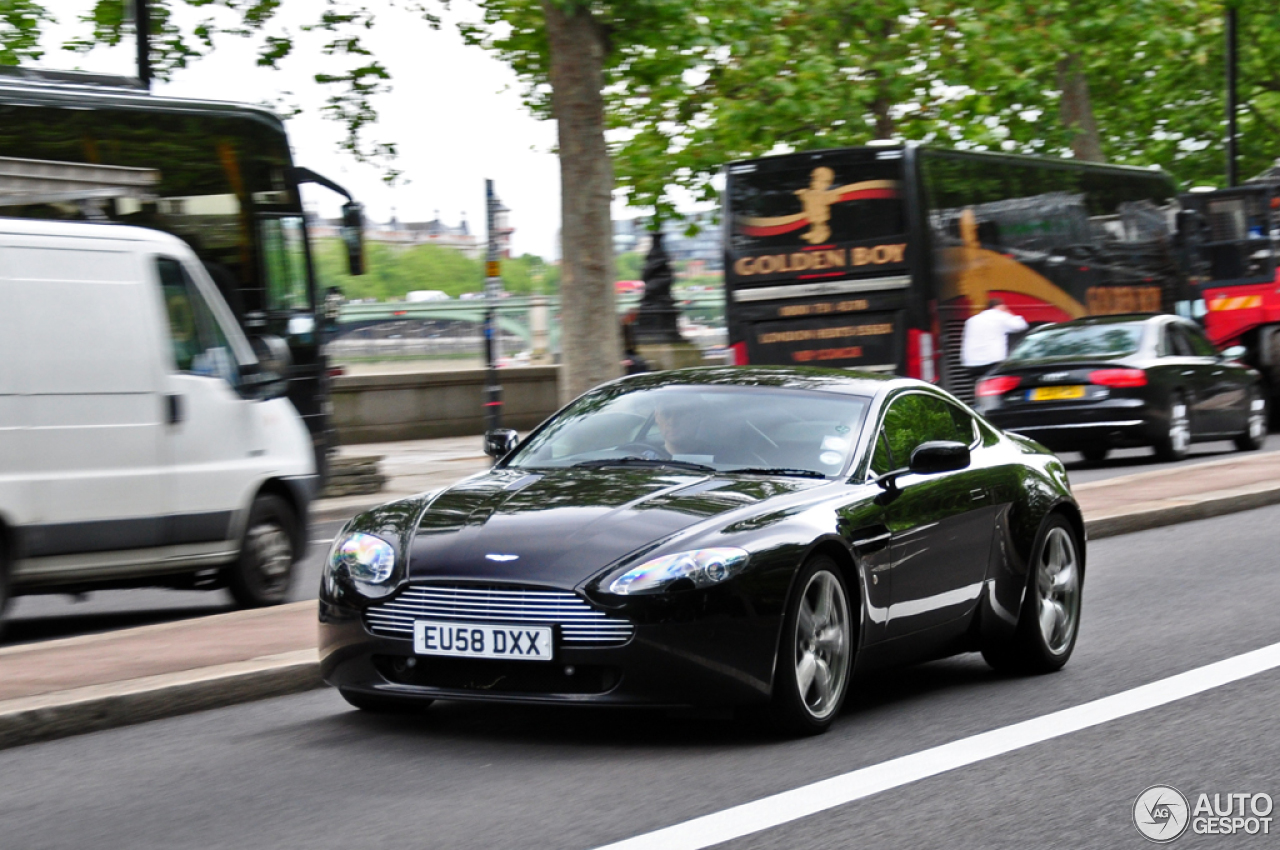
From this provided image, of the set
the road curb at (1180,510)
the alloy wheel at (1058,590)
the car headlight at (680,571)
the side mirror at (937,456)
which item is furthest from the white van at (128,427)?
the road curb at (1180,510)

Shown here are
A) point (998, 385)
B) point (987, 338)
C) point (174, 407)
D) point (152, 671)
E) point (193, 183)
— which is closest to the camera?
point (152, 671)

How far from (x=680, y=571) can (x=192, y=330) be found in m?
5.11

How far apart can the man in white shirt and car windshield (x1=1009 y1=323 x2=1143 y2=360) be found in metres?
1.38

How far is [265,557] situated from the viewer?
35.7 ft

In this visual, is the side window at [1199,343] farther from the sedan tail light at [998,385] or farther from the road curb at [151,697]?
the road curb at [151,697]

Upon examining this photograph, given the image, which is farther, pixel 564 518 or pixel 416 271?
pixel 416 271

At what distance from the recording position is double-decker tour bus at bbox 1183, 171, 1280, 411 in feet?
87.8

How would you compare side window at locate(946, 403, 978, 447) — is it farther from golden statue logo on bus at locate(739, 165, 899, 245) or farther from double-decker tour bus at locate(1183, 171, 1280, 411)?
double-decker tour bus at locate(1183, 171, 1280, 411)

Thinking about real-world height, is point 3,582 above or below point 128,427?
below

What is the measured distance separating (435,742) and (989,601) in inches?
97.1

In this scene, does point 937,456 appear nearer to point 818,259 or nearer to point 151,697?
point 151,697

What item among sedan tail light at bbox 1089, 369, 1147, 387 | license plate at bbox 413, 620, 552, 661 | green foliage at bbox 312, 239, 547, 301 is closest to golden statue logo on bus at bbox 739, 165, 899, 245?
sedan tail light at bbox 1089, 369, 1147, 387

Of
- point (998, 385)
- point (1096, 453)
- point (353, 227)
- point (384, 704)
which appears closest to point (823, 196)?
point (998, 385)

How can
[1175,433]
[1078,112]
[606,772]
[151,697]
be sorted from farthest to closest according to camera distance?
1. [1078,112]
2. [1175,433]
3. [151,697]
4. [606,772]
